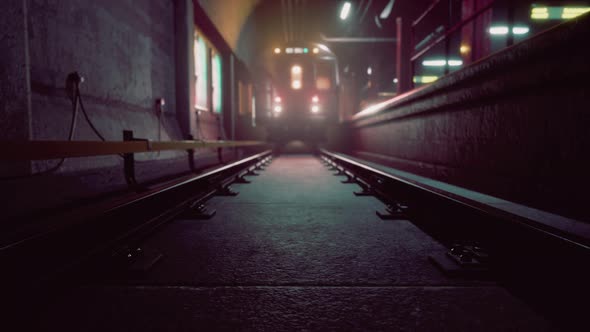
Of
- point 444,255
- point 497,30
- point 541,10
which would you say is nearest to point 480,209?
point 444,255

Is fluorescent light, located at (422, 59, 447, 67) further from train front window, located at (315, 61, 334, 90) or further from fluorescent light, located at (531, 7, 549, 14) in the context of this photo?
fluorescent light, located at (531, 7, 549, 14)

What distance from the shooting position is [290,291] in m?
1.26

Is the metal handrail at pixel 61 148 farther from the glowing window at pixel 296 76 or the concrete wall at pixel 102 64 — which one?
the glowing window at pixel 296 76

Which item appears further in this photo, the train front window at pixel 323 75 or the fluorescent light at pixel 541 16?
the train front window at pixel 323 75

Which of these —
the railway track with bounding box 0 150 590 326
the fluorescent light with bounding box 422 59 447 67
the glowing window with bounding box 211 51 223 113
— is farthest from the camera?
the fluorescent light with bounding box 422 59 447 67

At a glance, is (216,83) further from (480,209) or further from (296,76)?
(480,209)

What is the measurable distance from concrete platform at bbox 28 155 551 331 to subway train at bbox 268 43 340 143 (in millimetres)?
12979

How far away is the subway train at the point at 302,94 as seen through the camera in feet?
49.1

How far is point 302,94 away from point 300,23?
4796 mm

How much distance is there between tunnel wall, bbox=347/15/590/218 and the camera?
2.09 metres

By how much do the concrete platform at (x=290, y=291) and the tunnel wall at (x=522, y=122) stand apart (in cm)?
106

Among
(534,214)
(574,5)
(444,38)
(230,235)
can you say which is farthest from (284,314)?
(574,5)

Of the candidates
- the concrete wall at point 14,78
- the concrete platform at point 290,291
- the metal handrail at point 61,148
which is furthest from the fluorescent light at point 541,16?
the concrete wall at point 14,78

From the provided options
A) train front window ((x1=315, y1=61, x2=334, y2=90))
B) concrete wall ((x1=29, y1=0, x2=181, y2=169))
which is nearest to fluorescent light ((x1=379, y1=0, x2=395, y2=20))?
train front window ((x1=315, y1=61, x2=334, y2=90))
